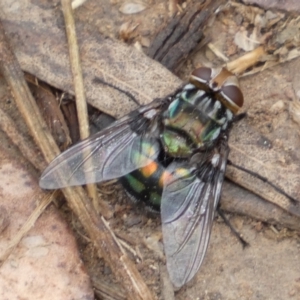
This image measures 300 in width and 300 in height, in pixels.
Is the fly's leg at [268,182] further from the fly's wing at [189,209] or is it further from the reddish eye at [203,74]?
the reddish eye at [203,74]

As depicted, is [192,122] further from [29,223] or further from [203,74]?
[29,223]

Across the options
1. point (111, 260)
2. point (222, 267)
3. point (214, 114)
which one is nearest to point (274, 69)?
point (214, 114)

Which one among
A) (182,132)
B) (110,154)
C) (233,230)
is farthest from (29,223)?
(233,230)

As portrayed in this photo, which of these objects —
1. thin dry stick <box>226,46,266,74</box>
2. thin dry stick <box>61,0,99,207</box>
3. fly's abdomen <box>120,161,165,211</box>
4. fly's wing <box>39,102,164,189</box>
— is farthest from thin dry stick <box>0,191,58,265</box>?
thin dry stick <box>226,46,266,74</box>

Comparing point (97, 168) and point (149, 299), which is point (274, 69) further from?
point (149, 299)

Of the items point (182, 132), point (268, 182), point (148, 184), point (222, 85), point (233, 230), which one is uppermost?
point (222, 85)

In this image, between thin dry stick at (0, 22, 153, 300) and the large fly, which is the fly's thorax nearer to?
the large fly
